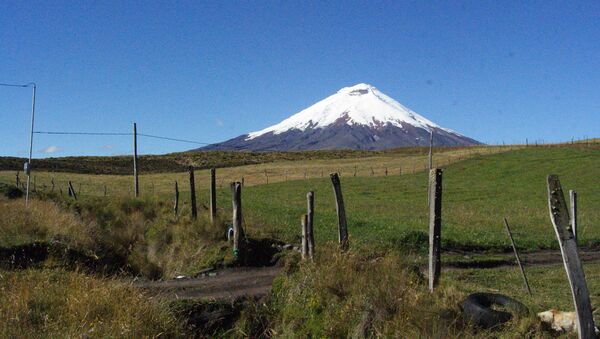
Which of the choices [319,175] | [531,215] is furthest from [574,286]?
[319,175]

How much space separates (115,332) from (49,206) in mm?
17929

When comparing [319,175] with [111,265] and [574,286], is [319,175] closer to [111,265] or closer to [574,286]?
[111,265]

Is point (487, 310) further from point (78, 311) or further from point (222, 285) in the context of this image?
point (222, 285)

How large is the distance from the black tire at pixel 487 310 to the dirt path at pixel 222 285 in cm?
419

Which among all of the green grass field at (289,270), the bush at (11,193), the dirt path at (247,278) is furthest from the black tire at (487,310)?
the bush at (11,193)

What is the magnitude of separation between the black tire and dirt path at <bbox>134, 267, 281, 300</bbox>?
4194mm

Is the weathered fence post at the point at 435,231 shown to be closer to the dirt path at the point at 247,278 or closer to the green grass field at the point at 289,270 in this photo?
the green grass field at the point at 289,270

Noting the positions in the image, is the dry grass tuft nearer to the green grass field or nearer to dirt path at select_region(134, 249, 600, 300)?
the green grass field

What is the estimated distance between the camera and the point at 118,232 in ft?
71.9

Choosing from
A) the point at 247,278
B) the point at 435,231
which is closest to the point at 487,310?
the point at 435,231

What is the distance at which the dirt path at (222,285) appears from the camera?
1197 centimetres

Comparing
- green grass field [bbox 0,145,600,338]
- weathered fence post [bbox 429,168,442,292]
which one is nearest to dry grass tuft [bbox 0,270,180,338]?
green grass field [bbox 0,145,600,338]

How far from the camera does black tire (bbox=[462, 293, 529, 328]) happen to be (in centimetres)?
859

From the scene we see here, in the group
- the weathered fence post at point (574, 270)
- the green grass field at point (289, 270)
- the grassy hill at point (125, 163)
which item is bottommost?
the green grass field at point (289, 270)
